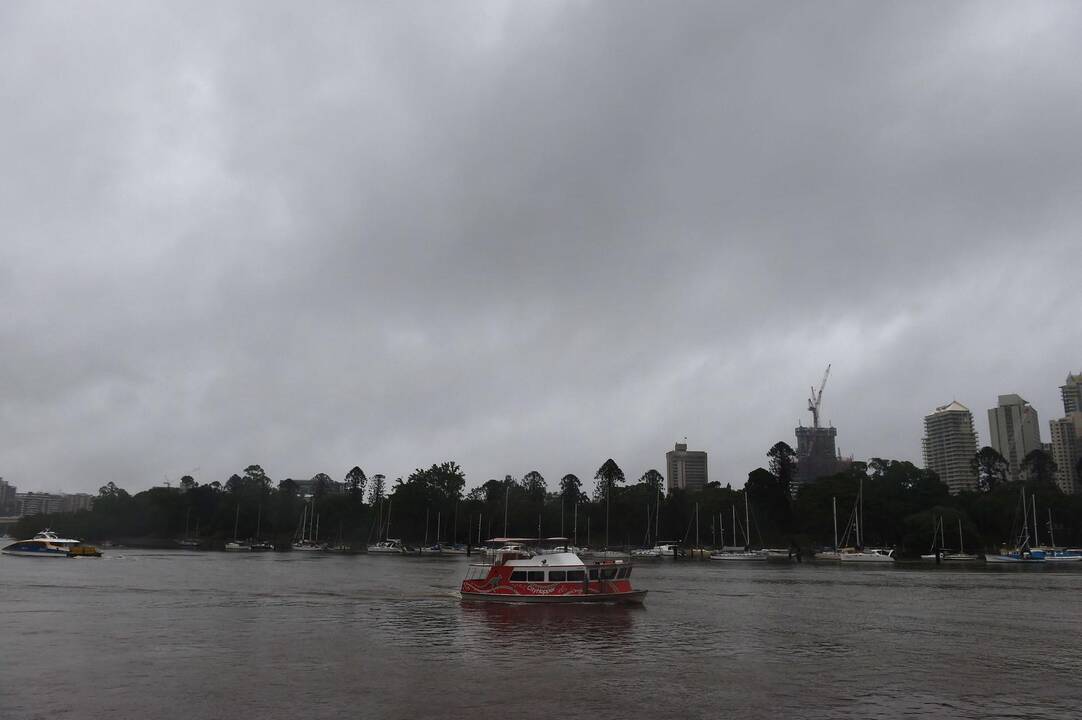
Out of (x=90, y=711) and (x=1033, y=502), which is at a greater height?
(x=1033, y=502)

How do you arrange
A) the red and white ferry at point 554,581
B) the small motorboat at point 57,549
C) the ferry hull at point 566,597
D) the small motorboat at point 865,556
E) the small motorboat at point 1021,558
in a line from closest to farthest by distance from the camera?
the ferry hull at point 566,597
the red and white ferry at point 554,581
the small motorboat at point 57,549
the small motorboat at point 865,556
the small motorboat at point 1021,558

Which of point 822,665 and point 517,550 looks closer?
point 822,665

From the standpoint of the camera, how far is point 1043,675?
36.4 meters

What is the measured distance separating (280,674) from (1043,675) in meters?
35.0

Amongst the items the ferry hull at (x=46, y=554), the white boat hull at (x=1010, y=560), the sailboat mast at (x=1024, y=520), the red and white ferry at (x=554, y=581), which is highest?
the sailboat mast at (x=1024, y=520)

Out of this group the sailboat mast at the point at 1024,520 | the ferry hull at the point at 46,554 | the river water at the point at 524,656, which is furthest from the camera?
the sailboat mast at the point at 1024,520

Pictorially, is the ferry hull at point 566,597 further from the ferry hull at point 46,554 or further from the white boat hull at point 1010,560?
the white boat hull at point 1010,560

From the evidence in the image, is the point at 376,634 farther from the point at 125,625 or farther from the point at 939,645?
the point at 939,645

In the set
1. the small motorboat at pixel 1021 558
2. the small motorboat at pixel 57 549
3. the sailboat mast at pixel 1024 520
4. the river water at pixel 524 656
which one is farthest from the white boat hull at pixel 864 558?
the small motorboat at pixel 57 549

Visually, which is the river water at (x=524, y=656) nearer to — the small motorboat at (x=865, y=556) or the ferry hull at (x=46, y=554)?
the ferry hull at (x=46, y=554)

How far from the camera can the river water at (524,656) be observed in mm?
28938

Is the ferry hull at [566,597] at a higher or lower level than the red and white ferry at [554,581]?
lower

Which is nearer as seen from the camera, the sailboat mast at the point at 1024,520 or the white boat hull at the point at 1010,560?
the white boat hull at the point at 1010,560

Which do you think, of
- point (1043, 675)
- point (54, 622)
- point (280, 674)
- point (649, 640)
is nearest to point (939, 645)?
point (1043, 675)
